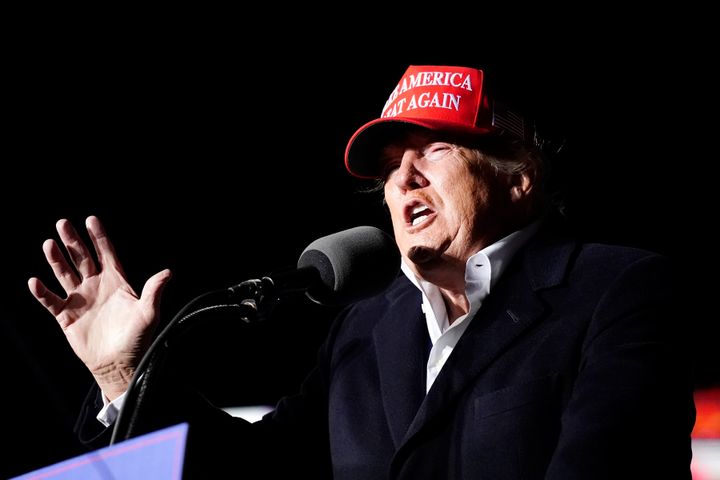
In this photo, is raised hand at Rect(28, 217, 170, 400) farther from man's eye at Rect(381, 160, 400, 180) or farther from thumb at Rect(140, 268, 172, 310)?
man's eye at Rect(381, 160, 400, 180)

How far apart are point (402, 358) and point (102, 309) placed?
2.30 ft

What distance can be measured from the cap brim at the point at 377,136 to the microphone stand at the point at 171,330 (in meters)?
0.86

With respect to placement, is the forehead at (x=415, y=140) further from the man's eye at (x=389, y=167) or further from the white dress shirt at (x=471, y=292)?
the white dress shirt at (x=471, y=292)

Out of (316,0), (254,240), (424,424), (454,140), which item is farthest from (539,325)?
(254,240)

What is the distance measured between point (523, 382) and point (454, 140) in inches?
26.7

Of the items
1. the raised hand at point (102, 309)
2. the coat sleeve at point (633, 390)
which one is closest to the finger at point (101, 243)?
the raised hand at point (102, 309)

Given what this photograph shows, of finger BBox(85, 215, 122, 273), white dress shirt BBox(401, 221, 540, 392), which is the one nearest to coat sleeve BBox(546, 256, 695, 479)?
white dress shirt BBox(401, 221, 540, 392)

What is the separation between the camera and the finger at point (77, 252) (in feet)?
5.23

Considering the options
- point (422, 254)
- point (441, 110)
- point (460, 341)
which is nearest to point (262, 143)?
point (441, 110)

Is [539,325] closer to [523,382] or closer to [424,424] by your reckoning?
[523,382]

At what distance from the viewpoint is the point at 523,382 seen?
155cm

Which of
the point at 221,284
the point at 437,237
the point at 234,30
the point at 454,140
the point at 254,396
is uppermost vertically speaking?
the point at 234,30

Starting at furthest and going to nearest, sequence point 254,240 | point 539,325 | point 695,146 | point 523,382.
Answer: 1. point 254,240
2. point 695,146
3. point 539,325
4. point 523,382

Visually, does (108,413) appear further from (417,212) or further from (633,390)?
(633,390)
